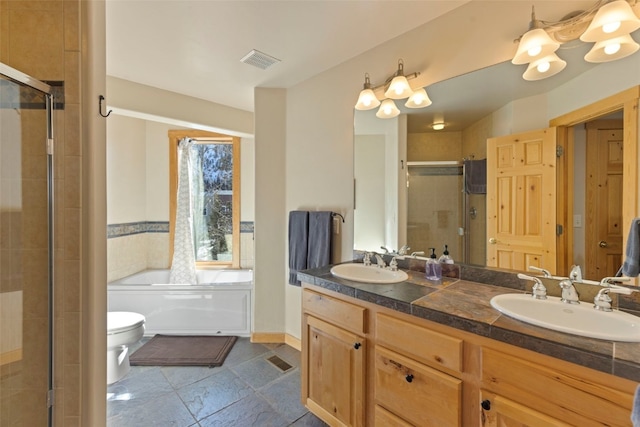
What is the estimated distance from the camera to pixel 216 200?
3.67 m

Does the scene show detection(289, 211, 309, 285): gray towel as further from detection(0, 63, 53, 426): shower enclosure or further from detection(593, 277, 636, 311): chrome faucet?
detection(593, 277, 636, 311): chrome faucet

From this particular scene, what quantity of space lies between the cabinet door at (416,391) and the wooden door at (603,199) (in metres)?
0.83

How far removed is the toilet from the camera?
6.48 ft

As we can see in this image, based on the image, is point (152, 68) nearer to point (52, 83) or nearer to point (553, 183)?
point (52, 83)

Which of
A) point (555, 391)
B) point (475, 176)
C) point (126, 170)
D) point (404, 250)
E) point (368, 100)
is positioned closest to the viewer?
point (555, 391)

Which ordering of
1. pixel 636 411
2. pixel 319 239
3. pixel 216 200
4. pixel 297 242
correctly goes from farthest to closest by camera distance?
pixel 216 200 < pixel 297 242 < pixel 319 239 < pixel 636 411

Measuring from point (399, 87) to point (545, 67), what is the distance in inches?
28.4

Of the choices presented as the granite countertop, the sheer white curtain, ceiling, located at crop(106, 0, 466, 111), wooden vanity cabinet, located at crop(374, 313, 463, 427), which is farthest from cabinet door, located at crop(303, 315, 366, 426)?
the sheer white curtain

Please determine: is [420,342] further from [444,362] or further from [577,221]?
[577,221]

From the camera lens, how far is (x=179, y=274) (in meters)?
3.39

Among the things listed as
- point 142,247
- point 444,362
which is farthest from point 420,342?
point 142,247

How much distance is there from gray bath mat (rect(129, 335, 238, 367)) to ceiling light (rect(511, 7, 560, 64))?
2854mm

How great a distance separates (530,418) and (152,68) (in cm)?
304

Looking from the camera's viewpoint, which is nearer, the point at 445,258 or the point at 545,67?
the point at 545,67
